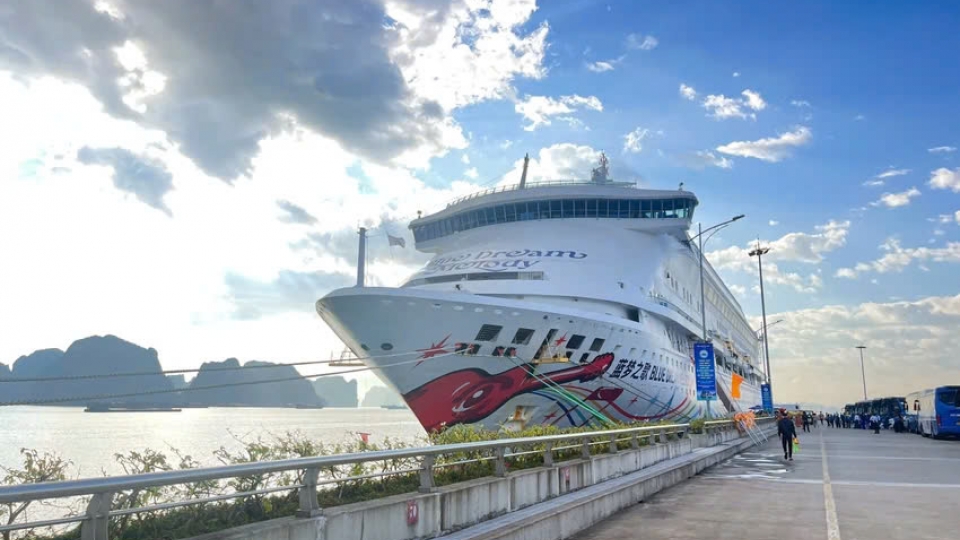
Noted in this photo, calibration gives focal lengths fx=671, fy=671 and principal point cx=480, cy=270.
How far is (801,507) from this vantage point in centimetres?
1131

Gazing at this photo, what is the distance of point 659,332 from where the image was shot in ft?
97.6

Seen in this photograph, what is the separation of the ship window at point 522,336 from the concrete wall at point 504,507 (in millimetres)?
7855

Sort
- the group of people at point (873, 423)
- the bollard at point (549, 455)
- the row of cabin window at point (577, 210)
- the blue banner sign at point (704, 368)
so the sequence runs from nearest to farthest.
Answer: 1. the bollard at point (549, 455)
2. the blue banner sign at point (704, 368)
3. the row of cabin window at point (577, 210)
4. the group of people at point (873, 423)

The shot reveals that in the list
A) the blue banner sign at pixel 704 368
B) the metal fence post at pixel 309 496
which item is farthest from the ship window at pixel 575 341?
the metal fence post at pixel 309 496

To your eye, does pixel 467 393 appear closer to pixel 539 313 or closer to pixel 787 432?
pixel 539 313

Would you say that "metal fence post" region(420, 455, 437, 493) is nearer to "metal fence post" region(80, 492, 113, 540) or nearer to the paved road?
the paved road

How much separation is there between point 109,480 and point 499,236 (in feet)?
91.2

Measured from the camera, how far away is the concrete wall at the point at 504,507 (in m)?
5.91

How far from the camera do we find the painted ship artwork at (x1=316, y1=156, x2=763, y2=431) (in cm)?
2214

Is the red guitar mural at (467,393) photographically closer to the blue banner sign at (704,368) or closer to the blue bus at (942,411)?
the blue banner sign at (704,368)

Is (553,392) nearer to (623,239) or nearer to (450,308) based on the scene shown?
(450,308)

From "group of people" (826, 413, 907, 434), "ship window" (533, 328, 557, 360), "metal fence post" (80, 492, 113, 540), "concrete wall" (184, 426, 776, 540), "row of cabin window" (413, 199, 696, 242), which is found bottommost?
"group of people" (826, 413, 907, 434)

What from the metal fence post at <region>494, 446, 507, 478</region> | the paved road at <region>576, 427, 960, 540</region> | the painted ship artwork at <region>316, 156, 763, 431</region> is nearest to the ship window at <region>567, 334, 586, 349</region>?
the painted ship artwork at <region>316, 156, 763, 431</region>

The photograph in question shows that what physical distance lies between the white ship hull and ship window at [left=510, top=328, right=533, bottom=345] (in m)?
0.15
